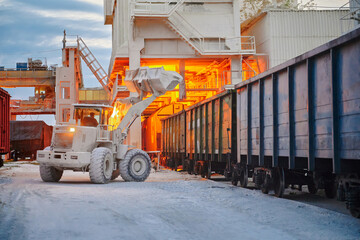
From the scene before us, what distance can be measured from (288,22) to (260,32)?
286 centimetres

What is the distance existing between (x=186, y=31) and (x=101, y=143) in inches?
753

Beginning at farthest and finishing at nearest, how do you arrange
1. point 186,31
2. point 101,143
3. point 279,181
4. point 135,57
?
point 186,31, point 135,57, point 101,143, point 279,181

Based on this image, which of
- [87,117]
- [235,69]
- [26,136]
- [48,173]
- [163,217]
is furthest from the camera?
[26,136]

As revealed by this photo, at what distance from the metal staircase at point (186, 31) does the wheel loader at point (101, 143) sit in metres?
14.9

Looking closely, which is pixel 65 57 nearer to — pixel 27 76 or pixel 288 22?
pixel 27 76

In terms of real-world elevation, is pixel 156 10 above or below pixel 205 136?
above

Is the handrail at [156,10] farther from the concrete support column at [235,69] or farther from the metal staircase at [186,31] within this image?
the concrete support column at [235,69]

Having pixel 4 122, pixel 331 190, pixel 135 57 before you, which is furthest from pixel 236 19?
pixel 331 190

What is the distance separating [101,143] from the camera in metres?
17.4

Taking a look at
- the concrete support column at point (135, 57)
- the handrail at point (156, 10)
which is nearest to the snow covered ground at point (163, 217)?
the concrete support column at point (135, 57)

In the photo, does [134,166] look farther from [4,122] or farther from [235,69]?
[235,69]

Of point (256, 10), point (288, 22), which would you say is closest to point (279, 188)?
point (288, 22)

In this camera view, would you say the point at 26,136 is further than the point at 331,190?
Yes

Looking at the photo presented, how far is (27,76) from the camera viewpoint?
5094 cm
